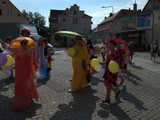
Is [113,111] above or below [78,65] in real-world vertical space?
below

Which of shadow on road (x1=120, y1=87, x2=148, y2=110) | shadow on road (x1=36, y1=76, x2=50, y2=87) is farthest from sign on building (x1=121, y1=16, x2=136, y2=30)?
shadow on road (x1=120, y1=87, x2=148, y2=110)

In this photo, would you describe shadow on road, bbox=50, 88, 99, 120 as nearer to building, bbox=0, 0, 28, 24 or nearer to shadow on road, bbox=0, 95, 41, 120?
shadow on road, bbox=0, 95, 41, 120

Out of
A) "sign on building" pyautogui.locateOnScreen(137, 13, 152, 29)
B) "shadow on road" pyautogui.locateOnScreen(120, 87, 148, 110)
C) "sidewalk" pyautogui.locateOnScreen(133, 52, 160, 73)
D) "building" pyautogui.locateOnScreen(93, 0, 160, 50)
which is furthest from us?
"sign on building" pyautogui.locateOnScreen(137, 13, 152, 29)

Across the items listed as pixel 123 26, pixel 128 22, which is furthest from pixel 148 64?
pixel 123 26

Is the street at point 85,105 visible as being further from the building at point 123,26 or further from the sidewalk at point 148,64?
the building at point 123,26

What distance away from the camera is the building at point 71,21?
48000 millimetres

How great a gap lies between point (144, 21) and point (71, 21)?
24.2m

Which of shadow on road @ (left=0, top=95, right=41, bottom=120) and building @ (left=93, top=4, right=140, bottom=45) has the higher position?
building @ (left=93, top=4, right=140, bottom=45)

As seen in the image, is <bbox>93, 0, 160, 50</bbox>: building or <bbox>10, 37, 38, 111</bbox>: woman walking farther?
<bbox>93, 0, 160, 50</bbox>: building

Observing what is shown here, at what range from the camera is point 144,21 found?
92.7 feet

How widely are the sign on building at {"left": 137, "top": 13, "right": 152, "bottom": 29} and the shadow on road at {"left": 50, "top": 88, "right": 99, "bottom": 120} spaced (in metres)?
25.4

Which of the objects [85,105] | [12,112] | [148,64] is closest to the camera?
[12,112]

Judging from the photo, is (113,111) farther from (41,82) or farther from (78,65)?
(41,82)

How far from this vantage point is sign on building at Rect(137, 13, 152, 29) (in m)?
27.3
